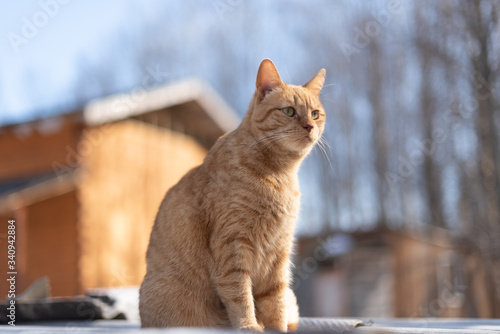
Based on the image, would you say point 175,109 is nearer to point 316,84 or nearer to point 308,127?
point 316,84

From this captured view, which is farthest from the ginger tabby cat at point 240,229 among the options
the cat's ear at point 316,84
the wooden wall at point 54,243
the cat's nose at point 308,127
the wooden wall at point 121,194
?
the wooden wall at point 54,243

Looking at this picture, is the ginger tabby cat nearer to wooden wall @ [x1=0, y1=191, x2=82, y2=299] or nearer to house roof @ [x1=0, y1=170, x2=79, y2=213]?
house roof @ [x1=0, y1=170, x2=79, y2=213]

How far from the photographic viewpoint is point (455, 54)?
9984 millimetres

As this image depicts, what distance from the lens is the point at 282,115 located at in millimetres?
2680

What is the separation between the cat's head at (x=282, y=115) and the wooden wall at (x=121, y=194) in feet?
25.2

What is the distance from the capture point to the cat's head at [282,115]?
8.67 ft

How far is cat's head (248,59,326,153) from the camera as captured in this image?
264 centimetres

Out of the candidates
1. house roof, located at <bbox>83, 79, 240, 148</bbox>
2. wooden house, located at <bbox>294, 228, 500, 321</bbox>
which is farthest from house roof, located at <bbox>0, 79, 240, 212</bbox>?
wooden house, located at <bbox>294, 228, 500, 321</bbox>

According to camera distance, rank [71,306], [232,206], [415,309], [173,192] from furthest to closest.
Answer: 1. [415,309]
2. [71,306]
3. [173,192]
4. [232,206]

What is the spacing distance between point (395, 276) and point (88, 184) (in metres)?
6.40

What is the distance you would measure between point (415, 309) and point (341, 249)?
6.94ft

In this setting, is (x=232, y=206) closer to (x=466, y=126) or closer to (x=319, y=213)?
(x=466, y=126)

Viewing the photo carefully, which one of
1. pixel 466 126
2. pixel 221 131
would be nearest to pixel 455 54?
pixel 466 126

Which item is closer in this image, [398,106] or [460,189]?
[460,189]
